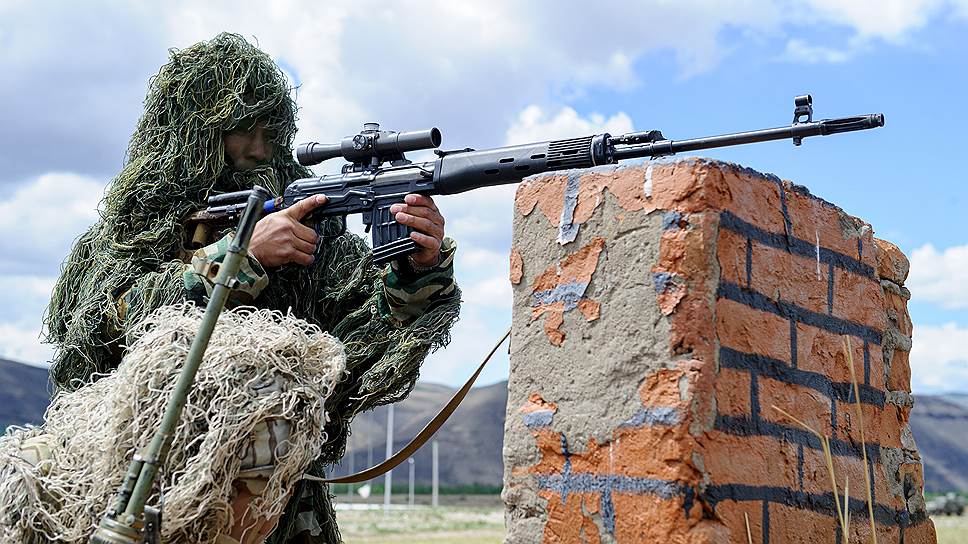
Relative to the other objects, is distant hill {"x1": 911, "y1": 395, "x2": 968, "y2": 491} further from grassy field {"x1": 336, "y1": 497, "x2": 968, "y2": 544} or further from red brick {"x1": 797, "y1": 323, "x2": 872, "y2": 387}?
red brick {"x1": 797, "y1": 323, "x2": 872, "y2": 387}

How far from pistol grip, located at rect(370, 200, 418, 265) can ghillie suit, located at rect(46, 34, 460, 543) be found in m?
0.10

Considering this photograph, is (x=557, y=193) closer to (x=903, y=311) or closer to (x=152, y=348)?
(x=152, y=348)

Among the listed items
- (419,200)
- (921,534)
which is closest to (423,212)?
(419,200)

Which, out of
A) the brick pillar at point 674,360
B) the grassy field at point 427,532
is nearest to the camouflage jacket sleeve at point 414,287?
the brick pillar at point 674,360

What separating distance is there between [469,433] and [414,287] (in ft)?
163

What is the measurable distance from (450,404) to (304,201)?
2.97 ft

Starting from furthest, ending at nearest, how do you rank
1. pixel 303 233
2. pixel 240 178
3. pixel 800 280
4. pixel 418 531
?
pixel 418 531, pixel 240 178, pixel 303 233, pixel 800 280

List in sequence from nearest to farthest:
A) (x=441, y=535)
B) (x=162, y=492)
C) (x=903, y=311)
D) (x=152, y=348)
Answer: (x=162, y=492) → (x=152, y=348) → (x=903, y=311) → (x=441, y=535)

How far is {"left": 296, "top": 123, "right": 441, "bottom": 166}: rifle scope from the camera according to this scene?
3.63 meters

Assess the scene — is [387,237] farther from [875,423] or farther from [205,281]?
[875,423]

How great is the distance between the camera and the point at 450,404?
3408 mm

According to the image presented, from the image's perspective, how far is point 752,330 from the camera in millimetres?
2438

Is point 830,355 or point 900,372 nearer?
point 830,355

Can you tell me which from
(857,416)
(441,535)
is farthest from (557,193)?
(441,535)
